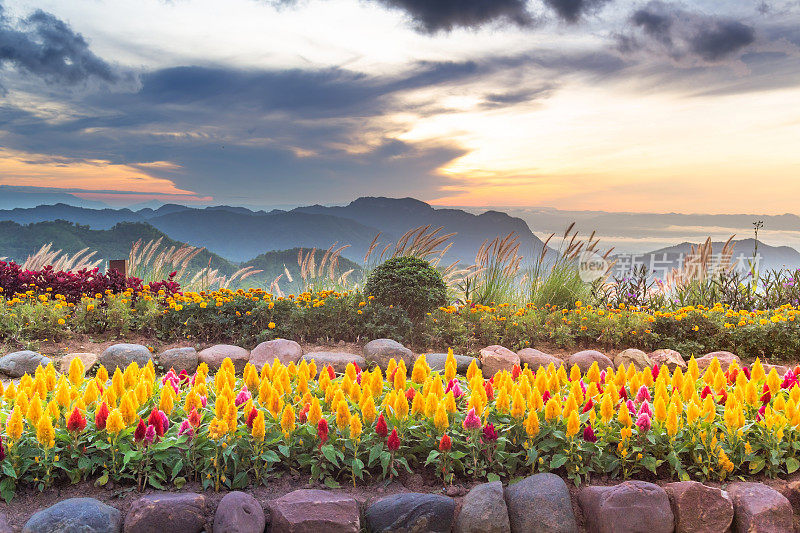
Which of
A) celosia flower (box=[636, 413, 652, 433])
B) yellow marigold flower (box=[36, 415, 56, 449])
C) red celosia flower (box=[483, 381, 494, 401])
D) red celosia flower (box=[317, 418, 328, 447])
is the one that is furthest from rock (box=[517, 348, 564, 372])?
yellow marigold flower (box=[36, 415, 56, 449])

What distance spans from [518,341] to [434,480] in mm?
4963

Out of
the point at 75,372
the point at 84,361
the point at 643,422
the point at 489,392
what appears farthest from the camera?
the point at 84,361

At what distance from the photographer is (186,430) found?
342cm

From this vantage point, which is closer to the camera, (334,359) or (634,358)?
(334,359)

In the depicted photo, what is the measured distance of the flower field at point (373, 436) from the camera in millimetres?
3389

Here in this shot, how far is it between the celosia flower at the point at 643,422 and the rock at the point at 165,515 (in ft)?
8.24

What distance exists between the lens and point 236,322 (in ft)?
26.5

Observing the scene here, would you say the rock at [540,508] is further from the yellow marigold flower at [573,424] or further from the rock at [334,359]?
the rock at [334,359]

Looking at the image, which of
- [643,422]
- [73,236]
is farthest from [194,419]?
[73,236]

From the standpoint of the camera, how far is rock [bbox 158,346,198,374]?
719 cm

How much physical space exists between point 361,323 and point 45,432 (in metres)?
5.08

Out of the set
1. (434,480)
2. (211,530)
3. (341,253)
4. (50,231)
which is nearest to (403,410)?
(434,480)

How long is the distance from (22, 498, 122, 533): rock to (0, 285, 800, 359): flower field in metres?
4.39

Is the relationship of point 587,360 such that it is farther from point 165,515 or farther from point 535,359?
point 165,515
